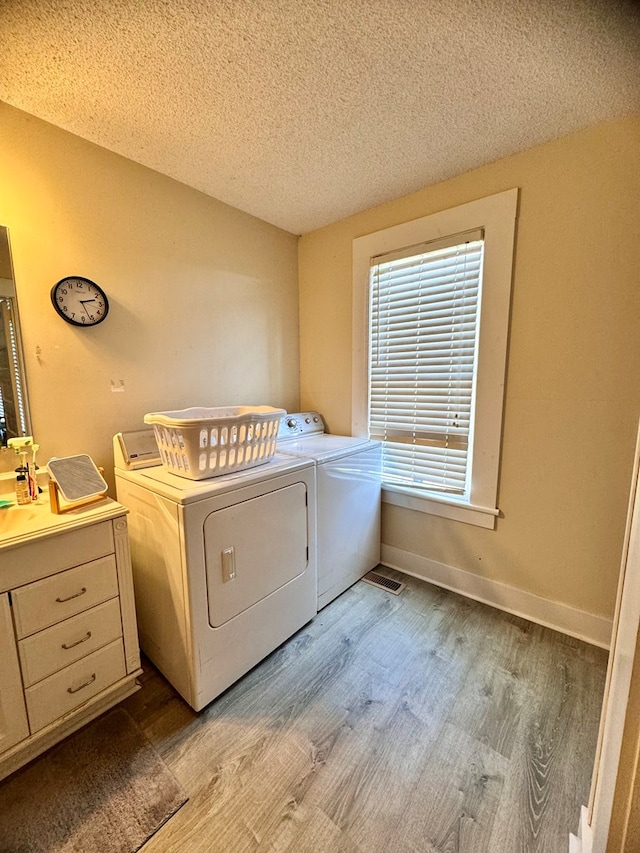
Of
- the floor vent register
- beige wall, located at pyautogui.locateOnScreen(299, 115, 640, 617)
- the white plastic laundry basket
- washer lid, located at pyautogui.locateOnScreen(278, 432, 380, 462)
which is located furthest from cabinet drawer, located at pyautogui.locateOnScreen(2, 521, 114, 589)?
beige wall, located at pyautogui.locateOnScreen(299, 115, 640, 617)

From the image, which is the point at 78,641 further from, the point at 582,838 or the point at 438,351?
the point at 438,351

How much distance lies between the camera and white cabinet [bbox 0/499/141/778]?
1.08 m

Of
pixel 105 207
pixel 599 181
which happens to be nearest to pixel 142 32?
pixel 105 207

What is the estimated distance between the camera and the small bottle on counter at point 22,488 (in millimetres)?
1354

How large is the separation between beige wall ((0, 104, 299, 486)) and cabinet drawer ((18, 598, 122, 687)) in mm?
735

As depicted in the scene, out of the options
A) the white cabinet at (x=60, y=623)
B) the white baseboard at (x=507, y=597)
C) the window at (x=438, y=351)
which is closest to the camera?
the white cabinet at (x=60, y=623)

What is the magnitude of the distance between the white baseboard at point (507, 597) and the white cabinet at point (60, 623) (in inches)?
65.1

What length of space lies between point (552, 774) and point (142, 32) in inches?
110

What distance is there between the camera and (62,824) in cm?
101

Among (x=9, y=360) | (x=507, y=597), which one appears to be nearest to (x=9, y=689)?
(x=9, y=360)

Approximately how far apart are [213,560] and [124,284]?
145 cm

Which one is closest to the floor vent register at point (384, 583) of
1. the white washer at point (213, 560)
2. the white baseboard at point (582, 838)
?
the white washer at point (213, 560)

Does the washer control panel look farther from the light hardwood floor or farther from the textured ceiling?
the textured ceiling

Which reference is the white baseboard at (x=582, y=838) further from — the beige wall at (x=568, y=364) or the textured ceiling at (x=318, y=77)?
the textured ceiling at (x=318, y=77)
